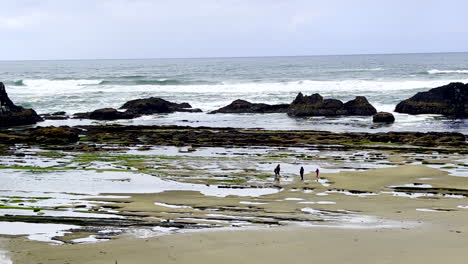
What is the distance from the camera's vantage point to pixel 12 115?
40.9 metres

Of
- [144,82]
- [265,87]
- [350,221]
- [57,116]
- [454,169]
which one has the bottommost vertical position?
[57,116]

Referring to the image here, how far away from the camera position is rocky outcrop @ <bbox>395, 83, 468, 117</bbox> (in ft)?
147

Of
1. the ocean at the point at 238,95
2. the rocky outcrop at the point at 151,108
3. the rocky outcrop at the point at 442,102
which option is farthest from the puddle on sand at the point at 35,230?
the rocky outcrop at the point at 442,102

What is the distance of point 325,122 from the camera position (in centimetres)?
4159

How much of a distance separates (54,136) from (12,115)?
10383 mm

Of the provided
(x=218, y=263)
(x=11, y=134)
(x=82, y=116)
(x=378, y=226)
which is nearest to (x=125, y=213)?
(x=218, y=263)

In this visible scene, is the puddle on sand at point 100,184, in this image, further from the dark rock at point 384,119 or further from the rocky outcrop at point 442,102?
the rocky outcrop at point 442,102

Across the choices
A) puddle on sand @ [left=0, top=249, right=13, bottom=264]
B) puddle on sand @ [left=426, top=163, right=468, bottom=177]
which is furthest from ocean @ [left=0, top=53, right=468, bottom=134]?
puddle on sand @ [left=0, top=249, right=13, bottom=264]

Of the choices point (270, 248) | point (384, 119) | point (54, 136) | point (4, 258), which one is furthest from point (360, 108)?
point (4, 258)

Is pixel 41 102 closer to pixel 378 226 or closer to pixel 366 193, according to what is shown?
pixel 366 193

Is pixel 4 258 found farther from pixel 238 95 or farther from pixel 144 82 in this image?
pixel 144 82

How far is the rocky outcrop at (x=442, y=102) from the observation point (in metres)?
44.7

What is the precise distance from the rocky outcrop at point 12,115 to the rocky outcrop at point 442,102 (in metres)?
27.7

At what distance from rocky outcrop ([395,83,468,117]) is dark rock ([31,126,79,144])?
85.3 ft
